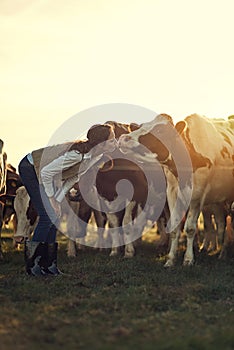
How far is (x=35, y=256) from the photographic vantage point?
10781 millimetres

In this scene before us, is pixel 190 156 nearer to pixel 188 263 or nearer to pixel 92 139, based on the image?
pixel 188 263

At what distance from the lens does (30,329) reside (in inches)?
277

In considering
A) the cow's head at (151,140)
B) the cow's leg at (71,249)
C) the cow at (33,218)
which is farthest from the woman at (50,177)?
the cow's leg at (71,249)

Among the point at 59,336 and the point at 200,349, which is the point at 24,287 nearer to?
Answer: the point at 59,336

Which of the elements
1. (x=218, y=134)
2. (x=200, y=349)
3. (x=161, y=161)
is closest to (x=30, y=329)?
(x=200, y=349)

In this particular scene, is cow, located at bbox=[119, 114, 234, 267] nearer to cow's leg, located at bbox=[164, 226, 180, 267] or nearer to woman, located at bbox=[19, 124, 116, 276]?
cow's leg, located at bbox=[164, 226, 180, 267]

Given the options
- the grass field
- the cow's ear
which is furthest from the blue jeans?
the cow's ear

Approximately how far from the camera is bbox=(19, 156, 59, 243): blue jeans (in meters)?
10.7

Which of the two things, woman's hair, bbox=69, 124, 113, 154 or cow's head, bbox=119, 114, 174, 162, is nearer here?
woman's hair, bbox=69, 124, 113, 154

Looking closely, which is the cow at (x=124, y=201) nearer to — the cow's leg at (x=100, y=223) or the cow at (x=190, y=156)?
the cow's leg at (x=100, y=223)

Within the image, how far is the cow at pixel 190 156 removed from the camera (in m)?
12.1

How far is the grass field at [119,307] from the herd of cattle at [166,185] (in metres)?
1.25

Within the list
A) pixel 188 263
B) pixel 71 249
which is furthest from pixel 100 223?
pixel 188 263

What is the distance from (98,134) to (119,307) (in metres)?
3.13
